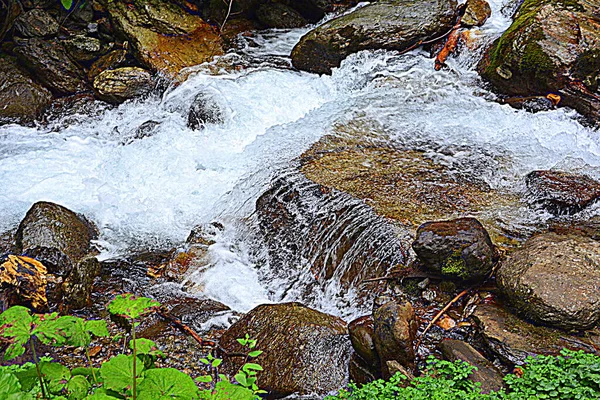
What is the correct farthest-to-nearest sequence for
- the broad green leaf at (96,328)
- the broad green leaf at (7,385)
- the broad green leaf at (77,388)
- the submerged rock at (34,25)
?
the submerged rock at (34,25) → the broad green leaf at (96,328) → the broad green leaf at (77,388) → the broad green leaf at (7,385)

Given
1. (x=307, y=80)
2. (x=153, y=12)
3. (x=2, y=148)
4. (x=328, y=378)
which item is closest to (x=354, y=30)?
(x=307, y=80)

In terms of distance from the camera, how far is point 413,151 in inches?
224

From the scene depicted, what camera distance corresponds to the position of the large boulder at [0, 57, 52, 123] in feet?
26.4

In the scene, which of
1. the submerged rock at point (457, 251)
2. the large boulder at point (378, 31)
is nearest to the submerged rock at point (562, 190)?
the submerged rock at point (457, 251)

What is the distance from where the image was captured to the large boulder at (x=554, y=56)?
609 centimetres

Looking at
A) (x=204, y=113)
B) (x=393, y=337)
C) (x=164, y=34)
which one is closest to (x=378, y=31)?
(x=204, y=113)

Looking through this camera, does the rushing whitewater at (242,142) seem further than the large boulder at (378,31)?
No

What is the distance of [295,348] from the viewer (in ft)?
11.4

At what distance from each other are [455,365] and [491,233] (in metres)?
1.58

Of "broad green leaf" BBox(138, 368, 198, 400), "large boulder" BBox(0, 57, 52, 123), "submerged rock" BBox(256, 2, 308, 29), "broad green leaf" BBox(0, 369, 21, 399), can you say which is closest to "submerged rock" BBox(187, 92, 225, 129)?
"large boulder" BBox(0, 57, 52, 123)

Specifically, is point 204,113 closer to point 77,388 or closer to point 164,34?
point 164,34

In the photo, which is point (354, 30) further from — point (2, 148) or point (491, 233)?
point (2, 148)

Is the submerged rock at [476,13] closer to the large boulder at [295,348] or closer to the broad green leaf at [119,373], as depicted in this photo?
the large boulder at [295,348]

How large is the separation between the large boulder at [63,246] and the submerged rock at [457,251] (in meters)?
2.78
